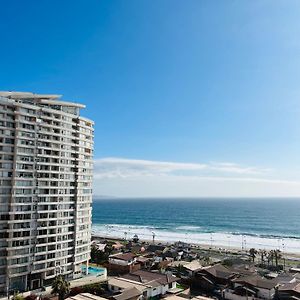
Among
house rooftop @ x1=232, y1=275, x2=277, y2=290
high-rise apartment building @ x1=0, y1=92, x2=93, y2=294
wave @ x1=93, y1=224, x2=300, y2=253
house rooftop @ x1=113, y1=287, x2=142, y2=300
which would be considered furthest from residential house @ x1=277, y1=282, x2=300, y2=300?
wave @ x1=93, y1=224, x2=300, y2=253

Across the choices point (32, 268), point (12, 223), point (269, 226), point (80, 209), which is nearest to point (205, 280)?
point (80, 209)

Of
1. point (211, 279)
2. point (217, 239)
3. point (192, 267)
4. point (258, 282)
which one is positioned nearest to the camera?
point (258, 282)

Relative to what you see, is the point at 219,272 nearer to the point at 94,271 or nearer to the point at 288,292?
the point at 288,292

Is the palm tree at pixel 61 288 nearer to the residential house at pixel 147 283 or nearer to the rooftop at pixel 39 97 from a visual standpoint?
the residential house at pixel 147 283

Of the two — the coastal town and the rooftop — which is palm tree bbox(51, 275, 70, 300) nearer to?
the coastal town

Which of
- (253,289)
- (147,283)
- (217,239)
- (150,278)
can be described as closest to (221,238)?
(217,239)

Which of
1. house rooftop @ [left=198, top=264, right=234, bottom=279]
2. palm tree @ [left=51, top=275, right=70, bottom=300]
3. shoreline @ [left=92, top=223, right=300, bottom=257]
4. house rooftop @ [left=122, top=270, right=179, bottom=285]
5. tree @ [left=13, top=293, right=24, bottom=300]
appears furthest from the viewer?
shoreline @ [left=92, top=223, right=300, bottom=257]

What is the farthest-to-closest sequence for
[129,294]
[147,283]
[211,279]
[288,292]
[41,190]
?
[211,279], [41,190], [147,283], [288,292], [129,294]

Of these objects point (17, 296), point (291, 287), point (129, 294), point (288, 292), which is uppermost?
point (17, 296)

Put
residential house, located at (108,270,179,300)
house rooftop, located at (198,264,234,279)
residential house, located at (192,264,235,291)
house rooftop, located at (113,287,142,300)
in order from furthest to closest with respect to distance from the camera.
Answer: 1. house rooftop, located at (198,264,234,279)
2. residential house, located at (192,264,235,291)
3. residential house, located at (108,270,179,300)
4. house rooftop, located at (113,287,142,300)

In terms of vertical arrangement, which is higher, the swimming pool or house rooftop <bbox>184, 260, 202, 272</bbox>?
the swimming pool
